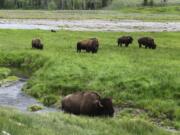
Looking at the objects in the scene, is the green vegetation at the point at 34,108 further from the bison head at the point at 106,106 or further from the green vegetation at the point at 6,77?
the green vegetation at the point at 6,77

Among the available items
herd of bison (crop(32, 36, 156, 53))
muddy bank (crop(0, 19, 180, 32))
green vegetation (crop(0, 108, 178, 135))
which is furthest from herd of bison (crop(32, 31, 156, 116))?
muddy bank (crop(0, 19, 180, 32))

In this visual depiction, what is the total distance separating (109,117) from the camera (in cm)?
2136

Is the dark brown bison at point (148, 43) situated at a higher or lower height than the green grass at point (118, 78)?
lower

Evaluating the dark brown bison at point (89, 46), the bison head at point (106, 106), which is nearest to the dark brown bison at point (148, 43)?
the dark brown bison at point (89, 46)

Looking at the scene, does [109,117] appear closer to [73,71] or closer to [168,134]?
[168,134]

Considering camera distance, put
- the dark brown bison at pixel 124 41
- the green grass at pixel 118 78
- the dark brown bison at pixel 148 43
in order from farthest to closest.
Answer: the dark brown bison at pixel 124 41 < the dark brown bison at pixel 148 43 < the green grass at pixel 118 78

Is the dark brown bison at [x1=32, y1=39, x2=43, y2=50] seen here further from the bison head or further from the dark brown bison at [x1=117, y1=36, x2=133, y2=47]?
the bison head

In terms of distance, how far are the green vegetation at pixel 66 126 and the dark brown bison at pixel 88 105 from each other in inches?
36.5

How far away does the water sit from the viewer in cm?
2573

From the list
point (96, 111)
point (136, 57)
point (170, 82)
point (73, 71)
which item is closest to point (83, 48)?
point (136, 57)

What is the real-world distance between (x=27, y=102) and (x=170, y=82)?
8.49 metres

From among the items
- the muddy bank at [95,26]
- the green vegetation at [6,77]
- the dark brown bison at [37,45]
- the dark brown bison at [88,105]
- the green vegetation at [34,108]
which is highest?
the dark brown bison at [88,105]

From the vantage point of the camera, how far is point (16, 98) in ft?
91.8

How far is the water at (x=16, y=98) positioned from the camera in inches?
1013
